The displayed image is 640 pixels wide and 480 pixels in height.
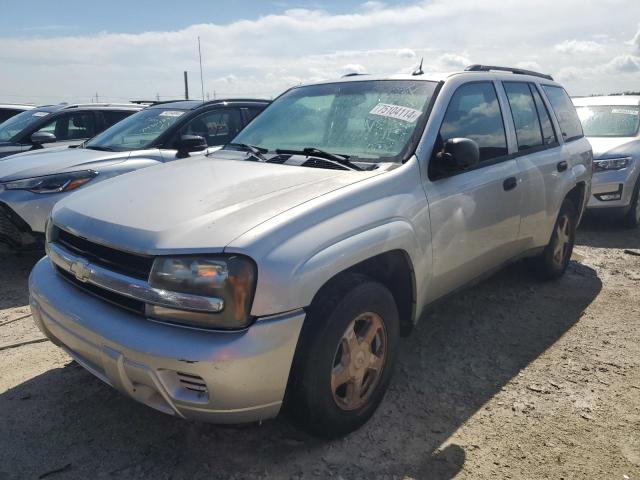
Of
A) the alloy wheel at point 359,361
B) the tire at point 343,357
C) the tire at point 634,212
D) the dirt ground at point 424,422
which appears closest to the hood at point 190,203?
the tire at point 343,357

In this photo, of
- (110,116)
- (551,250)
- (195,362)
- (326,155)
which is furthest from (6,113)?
(195,362)

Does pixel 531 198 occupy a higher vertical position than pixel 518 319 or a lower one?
higher

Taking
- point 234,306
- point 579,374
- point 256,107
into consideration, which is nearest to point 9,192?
point 256,107

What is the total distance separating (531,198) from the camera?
389cm

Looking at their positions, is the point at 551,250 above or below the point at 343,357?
below

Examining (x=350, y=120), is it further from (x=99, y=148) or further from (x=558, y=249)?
(x=99, y=148)

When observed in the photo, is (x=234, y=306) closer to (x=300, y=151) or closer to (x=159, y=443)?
(x=159, y=443)

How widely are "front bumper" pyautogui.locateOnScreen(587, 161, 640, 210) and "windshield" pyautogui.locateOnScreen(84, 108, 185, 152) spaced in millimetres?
5188

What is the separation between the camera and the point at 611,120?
779cm

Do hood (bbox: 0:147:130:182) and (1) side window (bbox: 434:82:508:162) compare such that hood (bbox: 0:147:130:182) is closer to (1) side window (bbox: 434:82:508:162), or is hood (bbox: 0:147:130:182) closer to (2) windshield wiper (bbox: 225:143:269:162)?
(2) windshield wiper (bbox: 225:143:269:162)

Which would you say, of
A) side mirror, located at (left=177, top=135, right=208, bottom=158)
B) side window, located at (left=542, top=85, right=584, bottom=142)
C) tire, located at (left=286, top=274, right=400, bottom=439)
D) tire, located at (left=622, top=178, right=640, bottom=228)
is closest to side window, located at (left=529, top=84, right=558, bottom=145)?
side window, located at (left=542, top=85, right=584, bottom=142)

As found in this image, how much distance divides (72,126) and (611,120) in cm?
772

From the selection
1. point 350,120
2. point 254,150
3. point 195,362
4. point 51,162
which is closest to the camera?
point 195,362

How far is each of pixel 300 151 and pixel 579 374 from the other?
217 centimetres
